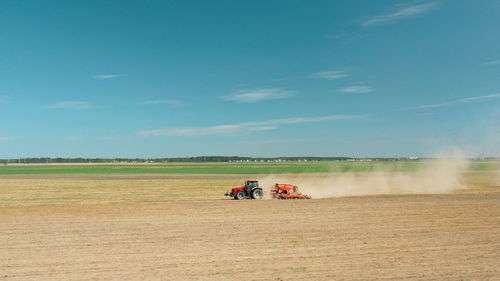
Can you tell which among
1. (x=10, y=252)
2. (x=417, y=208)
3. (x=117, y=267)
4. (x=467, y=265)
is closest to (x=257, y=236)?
(x=117, y=267)

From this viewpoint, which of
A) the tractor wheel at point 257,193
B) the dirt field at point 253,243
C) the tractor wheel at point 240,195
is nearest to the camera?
the dirt field at point 253,243

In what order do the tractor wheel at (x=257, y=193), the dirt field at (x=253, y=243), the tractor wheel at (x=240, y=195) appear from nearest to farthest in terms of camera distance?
the dirt field at (x=253, y=243) → the tractor wheel at (x=257, y=193) → the tractor wheel at (x=240, y=195)

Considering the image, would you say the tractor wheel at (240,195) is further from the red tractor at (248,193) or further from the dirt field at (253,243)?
the dirt field at (253,243)

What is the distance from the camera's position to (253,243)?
1742 centimetres

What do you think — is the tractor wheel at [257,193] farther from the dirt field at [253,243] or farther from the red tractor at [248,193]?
the dirt field at [253,243]

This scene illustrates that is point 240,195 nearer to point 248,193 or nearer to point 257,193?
point 248,193

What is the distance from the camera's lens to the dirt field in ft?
43.5

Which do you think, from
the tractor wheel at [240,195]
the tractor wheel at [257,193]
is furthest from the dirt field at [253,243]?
the tractor wheel at [240,195]

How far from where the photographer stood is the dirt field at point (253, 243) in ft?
43.5

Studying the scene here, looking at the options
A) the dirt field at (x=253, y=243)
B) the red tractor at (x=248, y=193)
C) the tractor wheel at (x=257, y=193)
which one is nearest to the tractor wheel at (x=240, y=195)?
the red tractor at (x=248, y=193)

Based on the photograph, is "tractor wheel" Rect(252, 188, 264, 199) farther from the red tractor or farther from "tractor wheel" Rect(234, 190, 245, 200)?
"tractor wheel" Rect(234, 190, 245, 200)

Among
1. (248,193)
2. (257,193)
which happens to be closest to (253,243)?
(257,193)

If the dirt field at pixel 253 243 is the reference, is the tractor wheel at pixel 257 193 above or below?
above

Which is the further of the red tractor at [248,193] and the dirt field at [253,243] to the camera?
the red tractor at [248,193]
